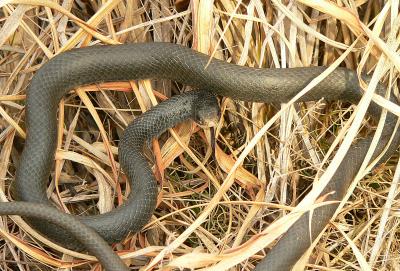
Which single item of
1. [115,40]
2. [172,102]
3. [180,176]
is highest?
[115,40]

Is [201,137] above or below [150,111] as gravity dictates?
below

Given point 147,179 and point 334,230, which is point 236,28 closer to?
point 147,179

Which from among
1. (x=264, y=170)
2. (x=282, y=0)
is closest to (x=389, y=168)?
(x=264, y=170)

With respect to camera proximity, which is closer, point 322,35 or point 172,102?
point 322,35
